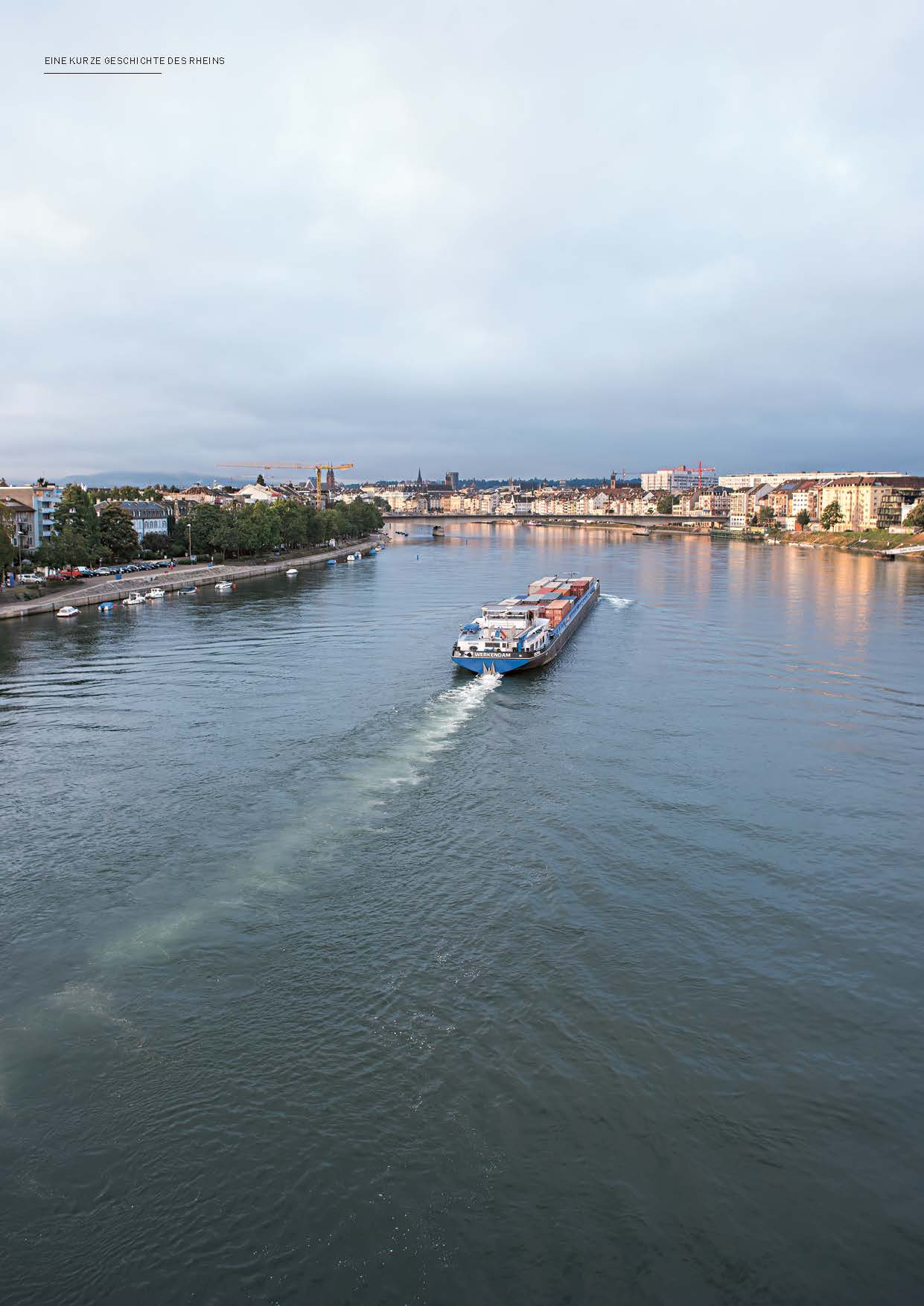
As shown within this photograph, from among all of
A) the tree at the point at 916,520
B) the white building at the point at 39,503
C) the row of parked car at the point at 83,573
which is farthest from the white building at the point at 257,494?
the tree at the point at 916,520

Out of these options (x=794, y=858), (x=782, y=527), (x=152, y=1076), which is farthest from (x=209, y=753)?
(x=782, y=527)

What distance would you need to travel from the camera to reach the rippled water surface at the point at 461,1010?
7266mm

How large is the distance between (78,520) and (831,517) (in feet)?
323

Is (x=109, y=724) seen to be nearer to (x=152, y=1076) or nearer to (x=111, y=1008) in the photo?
(x=111, y=1008)

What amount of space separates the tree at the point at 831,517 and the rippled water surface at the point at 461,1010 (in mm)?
106809

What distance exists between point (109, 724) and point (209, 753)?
424 centimetres

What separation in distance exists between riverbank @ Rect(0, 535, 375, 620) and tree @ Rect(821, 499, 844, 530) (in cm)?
7353

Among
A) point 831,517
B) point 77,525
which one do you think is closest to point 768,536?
point 831,517

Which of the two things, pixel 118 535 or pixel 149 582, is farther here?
pixel 118 535

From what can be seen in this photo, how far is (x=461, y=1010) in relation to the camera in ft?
33.5

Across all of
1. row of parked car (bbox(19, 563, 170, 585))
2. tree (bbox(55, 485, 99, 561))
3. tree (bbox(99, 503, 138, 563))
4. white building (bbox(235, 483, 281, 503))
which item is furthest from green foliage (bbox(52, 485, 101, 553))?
white building (bbox(235, 483, 281, 503))

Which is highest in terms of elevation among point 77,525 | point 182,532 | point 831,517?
point 831,517

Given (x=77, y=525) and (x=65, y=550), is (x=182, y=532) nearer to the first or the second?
(x=77, y=525)

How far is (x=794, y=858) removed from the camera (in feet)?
47.3
